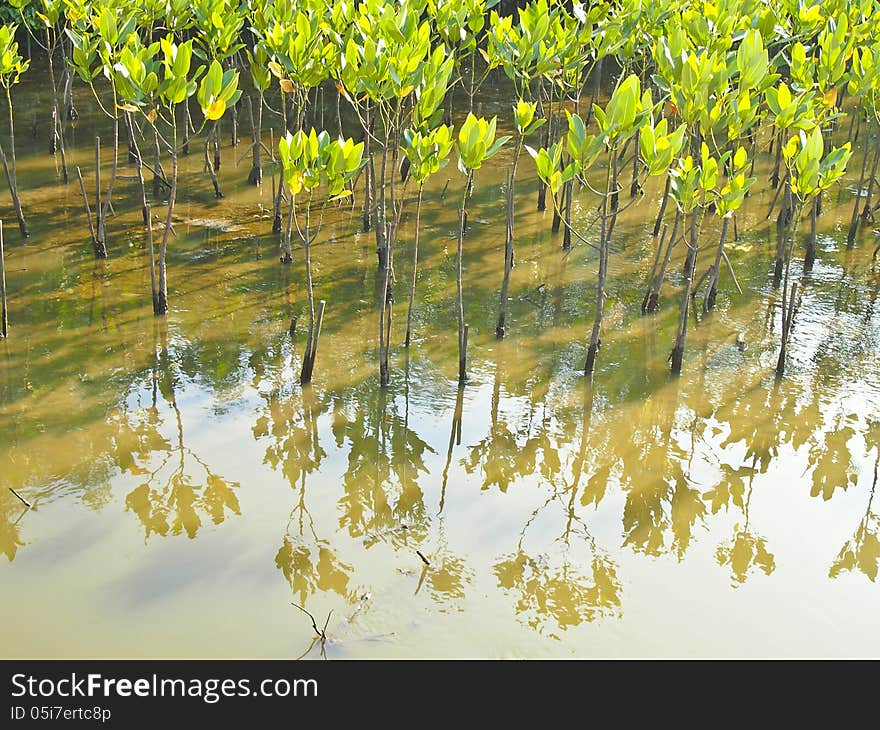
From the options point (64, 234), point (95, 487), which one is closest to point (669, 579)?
point (95, 487)

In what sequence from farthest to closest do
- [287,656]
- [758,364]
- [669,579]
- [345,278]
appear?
[345,278]
[758,364]
[669,579]
[287,656]

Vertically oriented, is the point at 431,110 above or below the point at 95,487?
Result: above

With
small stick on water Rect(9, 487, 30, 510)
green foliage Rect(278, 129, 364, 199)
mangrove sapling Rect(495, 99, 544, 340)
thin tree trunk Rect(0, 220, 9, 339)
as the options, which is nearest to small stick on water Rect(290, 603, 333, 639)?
small stick on water Rect(9, 487, 30, 510)

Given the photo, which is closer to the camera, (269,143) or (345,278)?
(345,278)

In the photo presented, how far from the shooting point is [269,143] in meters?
11.3

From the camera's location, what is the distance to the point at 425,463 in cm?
563

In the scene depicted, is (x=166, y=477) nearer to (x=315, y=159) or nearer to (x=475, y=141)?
(x=315, y=159)

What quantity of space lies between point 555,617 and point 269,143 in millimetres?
8311

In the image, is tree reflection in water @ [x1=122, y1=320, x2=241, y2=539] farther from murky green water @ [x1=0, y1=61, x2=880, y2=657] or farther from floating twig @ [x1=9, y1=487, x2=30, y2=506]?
floating twig @ [x1=9, y1=487, x2=30, y2=506]

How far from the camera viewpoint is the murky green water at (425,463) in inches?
170

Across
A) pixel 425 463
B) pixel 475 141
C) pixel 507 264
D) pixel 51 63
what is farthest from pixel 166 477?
pixel 51 63

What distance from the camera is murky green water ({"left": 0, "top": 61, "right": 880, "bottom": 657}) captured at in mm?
4309

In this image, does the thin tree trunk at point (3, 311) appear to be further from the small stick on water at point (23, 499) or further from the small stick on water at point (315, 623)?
the small stick on water at point (315, 623)

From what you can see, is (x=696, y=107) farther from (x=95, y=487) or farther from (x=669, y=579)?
(x=95, y=487)
